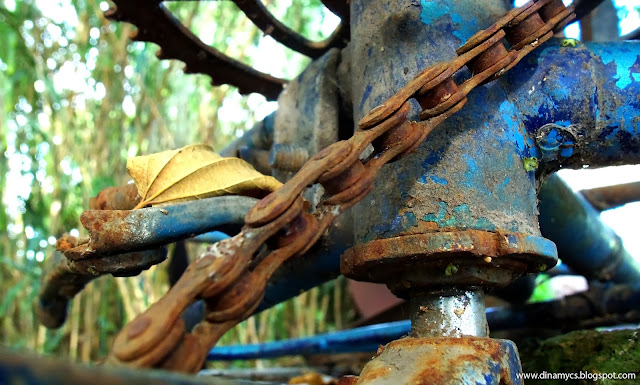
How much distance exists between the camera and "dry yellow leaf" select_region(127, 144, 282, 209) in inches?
26.3

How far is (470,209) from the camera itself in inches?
25.5

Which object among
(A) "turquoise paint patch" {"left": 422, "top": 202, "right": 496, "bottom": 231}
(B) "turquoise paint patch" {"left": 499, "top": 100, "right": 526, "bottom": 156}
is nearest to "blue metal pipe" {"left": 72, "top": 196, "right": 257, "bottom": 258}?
(A) "turquoise paint patch" {"left": 422, "top": 202, "right": 496, "bottom": 231}

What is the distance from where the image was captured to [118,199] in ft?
2.40

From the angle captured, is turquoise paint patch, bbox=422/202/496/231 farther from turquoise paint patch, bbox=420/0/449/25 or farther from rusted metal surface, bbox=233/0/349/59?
rusted metal surface, bbox=233/0/349/59

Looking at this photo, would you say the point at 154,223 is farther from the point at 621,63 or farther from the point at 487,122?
the point at 621,63

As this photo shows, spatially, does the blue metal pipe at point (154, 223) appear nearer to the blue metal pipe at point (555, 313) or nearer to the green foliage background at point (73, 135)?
the blue metal pipe at point (555, 313)

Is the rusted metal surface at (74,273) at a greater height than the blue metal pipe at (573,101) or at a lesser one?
lesser

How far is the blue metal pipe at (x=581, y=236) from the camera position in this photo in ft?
3.54

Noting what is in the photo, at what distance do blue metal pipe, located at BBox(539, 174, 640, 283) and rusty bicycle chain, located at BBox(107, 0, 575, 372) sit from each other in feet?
1.44

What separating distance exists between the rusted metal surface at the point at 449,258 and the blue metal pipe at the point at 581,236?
387 millimetres

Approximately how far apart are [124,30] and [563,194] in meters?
1.78

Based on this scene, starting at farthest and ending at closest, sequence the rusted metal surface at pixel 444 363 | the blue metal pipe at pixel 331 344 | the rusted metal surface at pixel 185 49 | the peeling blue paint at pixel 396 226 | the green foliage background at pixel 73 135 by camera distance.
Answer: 1. the green foliage background at pixel 73 135
2. the blue metal pipe at pixel 331 344
3. the rusted metal surface at pixel 185 49
4. the peeling blue paint at pixel 396 226
5. the rusted metal surface at pixel 444 363

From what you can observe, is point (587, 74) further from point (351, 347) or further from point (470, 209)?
point (351, 347)

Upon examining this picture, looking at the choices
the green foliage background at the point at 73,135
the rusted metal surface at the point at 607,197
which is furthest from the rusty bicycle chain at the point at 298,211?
the green foliage background at the point at 73,135
